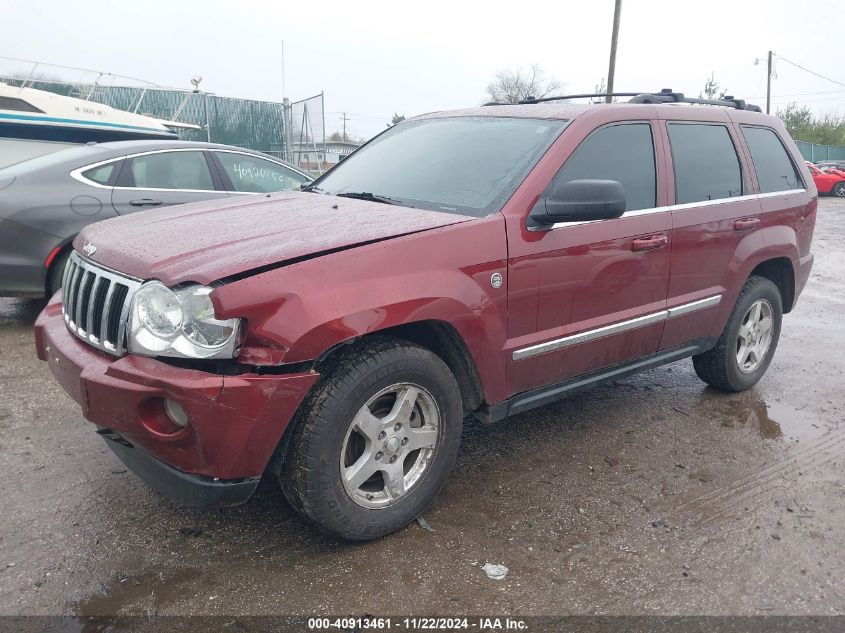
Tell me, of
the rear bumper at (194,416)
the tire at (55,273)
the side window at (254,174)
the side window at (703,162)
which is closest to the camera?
the rear bumper at (194,416)

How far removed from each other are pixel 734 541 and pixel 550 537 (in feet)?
2.54

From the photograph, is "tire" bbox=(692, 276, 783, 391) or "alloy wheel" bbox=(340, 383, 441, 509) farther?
"tire" bbox=(692, 276, 783, 391)

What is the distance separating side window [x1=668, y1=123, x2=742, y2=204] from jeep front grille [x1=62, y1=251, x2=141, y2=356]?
287 centimetres

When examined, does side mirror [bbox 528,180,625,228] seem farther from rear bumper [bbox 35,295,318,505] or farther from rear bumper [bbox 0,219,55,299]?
rear bumper [bbox 0,219,55,299]

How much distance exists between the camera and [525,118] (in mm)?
3576

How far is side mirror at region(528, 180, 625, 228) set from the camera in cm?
295

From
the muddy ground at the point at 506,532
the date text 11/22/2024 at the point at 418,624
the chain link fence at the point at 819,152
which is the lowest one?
the date text 11/22/2024 at the point at 418,624

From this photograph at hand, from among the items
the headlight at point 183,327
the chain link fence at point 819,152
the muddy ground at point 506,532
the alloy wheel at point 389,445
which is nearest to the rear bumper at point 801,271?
the muddy ground at point 506,532

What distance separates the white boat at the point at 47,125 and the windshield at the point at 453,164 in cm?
653

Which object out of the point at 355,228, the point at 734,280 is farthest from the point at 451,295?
the point at 734,280

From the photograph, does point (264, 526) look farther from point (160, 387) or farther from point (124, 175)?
point (124, 175)

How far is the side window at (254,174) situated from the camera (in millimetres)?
6336

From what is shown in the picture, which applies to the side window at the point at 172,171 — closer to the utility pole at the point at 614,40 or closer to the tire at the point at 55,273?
the tire at the point at 55,273

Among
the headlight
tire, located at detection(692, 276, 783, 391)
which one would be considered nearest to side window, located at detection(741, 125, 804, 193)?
tire, located at detection(692, 276, 783, 391)
